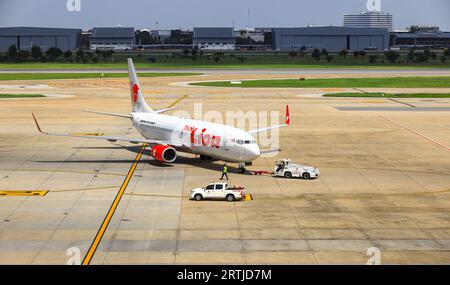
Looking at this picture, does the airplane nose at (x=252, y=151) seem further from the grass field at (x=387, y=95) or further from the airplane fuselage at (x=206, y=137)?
the grass field at (x=387, y=95)

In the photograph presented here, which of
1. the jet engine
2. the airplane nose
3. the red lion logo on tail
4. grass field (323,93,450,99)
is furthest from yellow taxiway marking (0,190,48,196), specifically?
grass field (323,93,450,99)

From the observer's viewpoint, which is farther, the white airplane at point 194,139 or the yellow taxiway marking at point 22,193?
the white airplane at point 194,139

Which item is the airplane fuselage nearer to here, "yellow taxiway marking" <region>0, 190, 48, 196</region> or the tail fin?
the tail fin

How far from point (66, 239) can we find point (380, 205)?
21.5 metres

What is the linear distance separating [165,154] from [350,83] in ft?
368

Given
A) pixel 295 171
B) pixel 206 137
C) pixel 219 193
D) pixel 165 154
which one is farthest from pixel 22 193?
pixel 295 171

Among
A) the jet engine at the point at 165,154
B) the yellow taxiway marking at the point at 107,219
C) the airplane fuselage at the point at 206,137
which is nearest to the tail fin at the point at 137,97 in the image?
the airplane fuselage at the point at 206,137

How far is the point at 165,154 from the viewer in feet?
204

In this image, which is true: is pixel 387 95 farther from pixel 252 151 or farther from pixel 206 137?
pixel 252 151

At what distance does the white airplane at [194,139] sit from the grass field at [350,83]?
91.7 m

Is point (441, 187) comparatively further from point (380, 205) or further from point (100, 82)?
point (100, 82)

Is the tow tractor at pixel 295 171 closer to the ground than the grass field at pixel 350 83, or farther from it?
closer to the ground

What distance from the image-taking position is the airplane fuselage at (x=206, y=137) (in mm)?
56094
